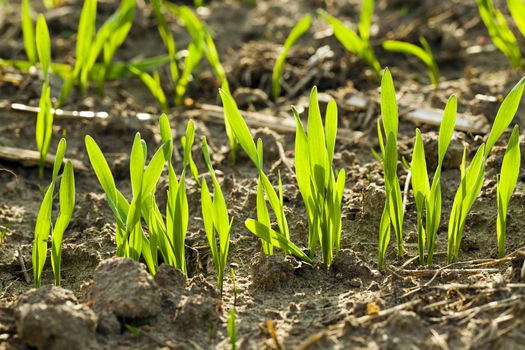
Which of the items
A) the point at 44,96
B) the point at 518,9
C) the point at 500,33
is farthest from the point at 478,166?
the point at 44,96

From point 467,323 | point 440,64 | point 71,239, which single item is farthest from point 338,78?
point 467,323

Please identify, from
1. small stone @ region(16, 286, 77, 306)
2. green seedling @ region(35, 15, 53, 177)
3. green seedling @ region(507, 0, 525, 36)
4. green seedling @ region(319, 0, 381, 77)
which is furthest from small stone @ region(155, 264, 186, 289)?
green seedling @ region(507, 0, 525, 36)

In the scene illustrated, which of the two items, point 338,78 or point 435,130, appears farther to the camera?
point 338,78

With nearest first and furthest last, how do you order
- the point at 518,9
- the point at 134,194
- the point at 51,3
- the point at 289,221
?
1. the point at 134,194
2. the point at 289,221
3. the point at 518,9
4. the point at 51,3

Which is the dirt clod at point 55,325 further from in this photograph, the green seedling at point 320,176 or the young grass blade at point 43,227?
the green seedling at point 320,176

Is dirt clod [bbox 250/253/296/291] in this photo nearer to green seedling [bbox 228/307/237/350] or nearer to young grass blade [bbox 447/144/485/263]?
green seedling [bbox 228/307/237/350]

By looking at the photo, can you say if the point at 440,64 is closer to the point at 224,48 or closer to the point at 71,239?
the point at 224,48

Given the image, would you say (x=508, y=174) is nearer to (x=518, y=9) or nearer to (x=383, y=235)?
(x=383, y=235)
